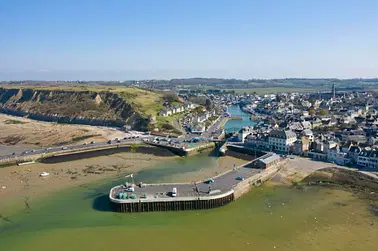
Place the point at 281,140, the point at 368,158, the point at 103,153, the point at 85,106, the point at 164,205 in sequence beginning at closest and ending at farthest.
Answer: the point at 164,205 → the point at 368,158 → the point at 281,140 → the point at 103,153 → the point at 85,106

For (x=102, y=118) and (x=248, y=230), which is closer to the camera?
(x=248, y=230)

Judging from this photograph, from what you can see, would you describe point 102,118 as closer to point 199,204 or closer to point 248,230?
point 199,204

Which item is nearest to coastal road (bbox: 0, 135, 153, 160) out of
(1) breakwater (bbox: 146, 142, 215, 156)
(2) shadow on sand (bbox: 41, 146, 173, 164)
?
(2) shadow on sand (bbox: 41, 146, 173, 164)

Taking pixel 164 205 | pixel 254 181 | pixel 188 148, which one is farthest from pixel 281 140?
pixel 164 205

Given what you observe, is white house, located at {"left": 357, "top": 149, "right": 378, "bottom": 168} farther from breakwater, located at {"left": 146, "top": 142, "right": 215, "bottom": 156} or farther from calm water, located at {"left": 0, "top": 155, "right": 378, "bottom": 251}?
breakwater, located at {"left": 146, "top": 142, "right": 215, "bottom": 156}

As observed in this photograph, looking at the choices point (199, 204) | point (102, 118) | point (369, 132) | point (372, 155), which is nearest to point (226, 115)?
point (102, 118)

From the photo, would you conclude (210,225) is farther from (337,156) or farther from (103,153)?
(103,153)
